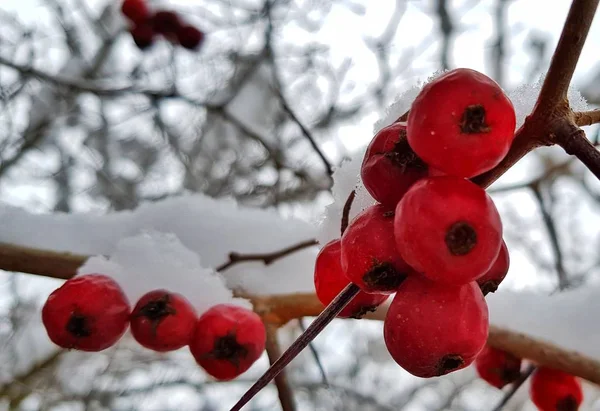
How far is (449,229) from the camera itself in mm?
776

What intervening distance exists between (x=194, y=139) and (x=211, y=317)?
15.0ft

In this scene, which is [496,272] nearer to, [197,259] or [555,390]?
[555,390]

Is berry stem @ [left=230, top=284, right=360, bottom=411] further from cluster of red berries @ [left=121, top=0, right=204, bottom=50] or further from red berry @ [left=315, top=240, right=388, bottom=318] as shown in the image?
cluster of red berries @ [left=121, top=0, right=204, bottom=50]

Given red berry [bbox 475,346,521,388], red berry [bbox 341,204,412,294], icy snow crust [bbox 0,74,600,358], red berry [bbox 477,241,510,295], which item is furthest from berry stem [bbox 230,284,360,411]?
red berry [bbox 475,346,521,388]

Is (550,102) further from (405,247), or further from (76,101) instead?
(76,101)

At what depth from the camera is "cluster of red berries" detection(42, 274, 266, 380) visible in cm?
146

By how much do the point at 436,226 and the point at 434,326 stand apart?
0.57 ft

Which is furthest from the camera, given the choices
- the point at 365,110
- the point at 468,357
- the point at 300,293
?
the point at 365,110

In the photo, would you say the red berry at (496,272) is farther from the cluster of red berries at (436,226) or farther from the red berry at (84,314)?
the red berry at (84,314)

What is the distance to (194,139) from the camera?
19.6ft

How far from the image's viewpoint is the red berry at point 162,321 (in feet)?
4.93

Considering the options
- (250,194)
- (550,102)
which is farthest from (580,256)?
(550,102)

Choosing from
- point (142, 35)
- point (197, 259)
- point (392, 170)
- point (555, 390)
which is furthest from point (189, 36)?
point (392, 170)

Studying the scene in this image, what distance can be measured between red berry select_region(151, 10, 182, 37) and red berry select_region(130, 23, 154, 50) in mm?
53
